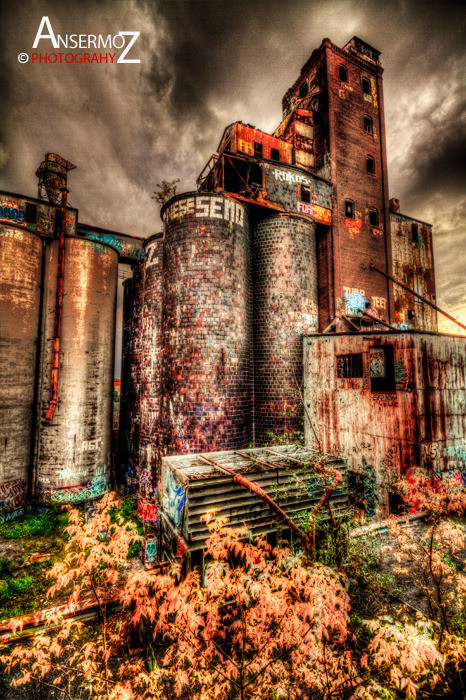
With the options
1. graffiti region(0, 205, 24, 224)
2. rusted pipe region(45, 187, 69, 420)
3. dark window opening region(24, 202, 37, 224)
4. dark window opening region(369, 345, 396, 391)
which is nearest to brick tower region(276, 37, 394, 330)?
dark window opening region(369, 345, 396, 391)

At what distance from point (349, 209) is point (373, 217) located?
2.13m

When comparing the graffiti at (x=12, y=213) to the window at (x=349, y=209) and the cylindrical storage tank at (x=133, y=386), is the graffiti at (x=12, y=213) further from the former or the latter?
the window at (x=349, y=209)

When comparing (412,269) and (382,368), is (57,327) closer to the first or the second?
(382,368)

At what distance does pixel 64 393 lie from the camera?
1223 cm

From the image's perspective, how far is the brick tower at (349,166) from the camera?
16594 millimetres

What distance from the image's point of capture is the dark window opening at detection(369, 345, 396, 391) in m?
10.3

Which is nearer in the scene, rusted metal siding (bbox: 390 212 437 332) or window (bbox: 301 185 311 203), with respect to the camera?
window (bbox: 301 185 311 203)

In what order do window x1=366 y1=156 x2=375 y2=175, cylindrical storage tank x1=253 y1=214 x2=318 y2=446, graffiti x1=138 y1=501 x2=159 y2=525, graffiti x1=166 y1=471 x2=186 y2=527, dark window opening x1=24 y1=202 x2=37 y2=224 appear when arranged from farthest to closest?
window x1=366 y1=156 x2=375 y2=175
dark window opening x1=24 y1=202 x2=37 y2=224
cylindrical storage tank x1=253 y1=214 x2=318 y2=446
graffiti x1=138 y1=501 x2=159 y2=525
graffiti x1=166 y1=471 x2=186 y2=527

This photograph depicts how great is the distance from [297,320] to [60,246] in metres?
10.3

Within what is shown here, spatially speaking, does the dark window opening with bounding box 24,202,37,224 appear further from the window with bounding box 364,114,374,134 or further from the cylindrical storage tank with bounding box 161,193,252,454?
the window with bounding box 364,114,374,134

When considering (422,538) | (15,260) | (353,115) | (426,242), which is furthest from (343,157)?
(422,538)

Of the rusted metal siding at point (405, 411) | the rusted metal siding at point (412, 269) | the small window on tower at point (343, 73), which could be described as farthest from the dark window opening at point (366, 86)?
the rusted metal siding at point (405, 411)

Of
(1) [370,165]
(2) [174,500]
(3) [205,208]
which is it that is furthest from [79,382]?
(1) [370,165]

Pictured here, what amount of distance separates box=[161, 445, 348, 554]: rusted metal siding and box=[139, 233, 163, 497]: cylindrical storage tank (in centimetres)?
619
